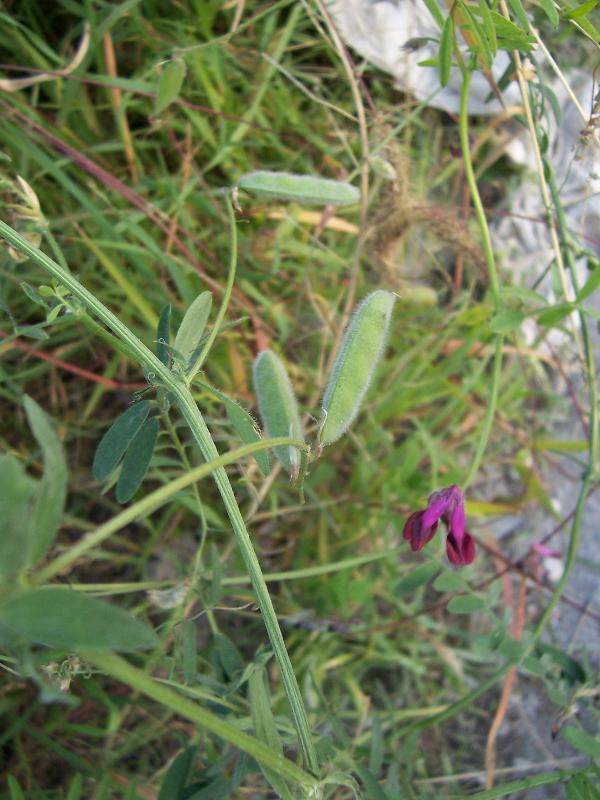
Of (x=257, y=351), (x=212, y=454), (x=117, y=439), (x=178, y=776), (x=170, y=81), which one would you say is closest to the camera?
(x=212, y=454)

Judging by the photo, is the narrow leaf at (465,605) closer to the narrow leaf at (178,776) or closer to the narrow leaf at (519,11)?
the narrow leaf at (178,776)

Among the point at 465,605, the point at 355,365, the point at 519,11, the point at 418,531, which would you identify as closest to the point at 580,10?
the point at 519,11

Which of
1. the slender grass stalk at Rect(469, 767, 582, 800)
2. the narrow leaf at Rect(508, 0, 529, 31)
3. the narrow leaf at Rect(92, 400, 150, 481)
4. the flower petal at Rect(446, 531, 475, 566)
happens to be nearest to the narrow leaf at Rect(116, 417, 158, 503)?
the narrow leaf at Rect(92, 400, 150, 481)

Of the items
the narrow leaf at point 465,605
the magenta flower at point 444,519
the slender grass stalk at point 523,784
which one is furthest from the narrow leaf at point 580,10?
the slender grass stalk at point 523,784

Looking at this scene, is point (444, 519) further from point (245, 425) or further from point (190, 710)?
point (190, 710)

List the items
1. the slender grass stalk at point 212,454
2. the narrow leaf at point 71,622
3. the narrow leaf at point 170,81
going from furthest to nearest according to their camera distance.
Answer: the narrow leaf at point 170,81 → the slender grass stalk at point 212,454 → the narrow leaf at point 71,622

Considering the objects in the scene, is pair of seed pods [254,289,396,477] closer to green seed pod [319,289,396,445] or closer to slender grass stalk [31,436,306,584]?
green seed pod [319,289,396,445]
